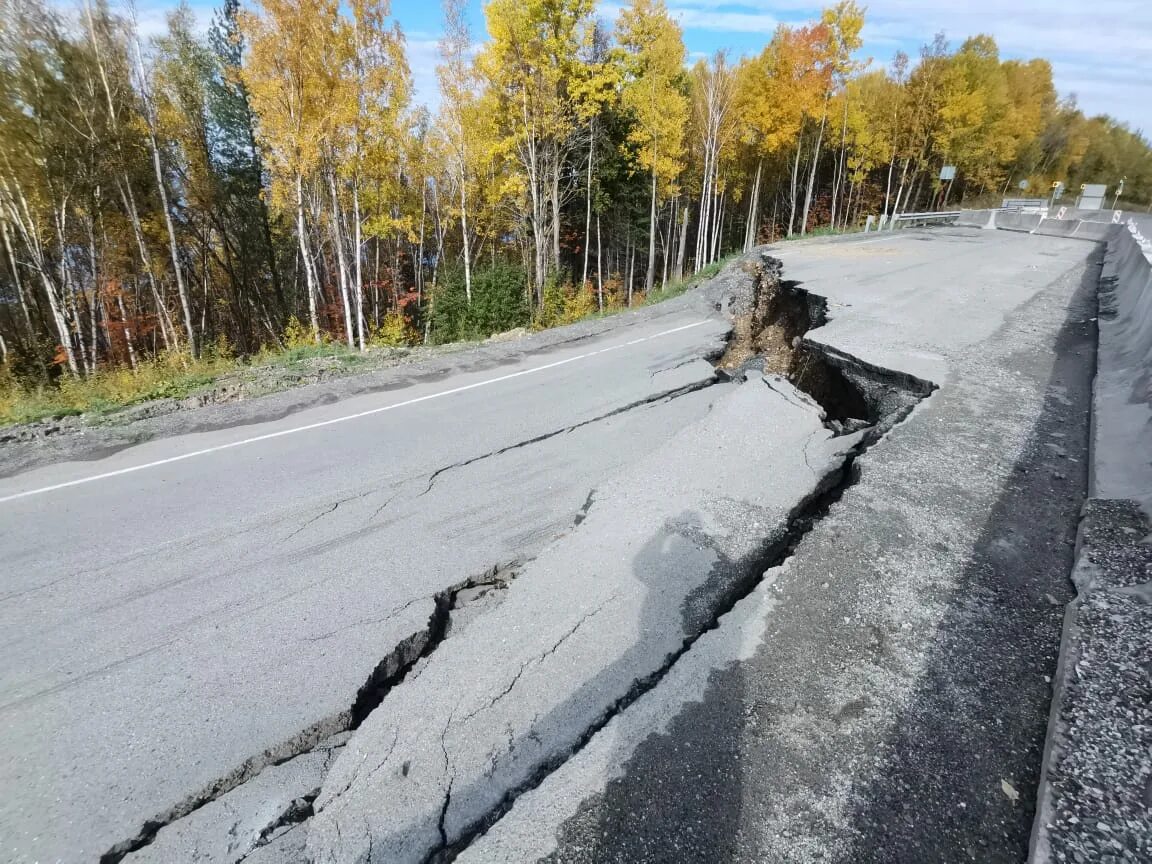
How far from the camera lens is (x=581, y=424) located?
6.05 metres

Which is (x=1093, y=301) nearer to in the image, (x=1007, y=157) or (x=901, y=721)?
(x=901, y=721)

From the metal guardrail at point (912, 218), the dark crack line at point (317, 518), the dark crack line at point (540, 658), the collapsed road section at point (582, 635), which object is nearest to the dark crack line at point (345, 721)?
the collapsed road section at point (582, 635)

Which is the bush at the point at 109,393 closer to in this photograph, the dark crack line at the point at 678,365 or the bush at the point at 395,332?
the dark crack line at the point at 678,365

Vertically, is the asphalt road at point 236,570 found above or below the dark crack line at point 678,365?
below


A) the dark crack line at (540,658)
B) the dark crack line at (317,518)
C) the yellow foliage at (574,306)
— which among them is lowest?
the yellow foliage at (574,306)

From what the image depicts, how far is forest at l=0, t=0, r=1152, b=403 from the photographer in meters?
14.1

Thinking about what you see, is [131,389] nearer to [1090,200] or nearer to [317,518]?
[317,518]

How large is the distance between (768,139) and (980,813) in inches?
1180

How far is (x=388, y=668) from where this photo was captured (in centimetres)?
292

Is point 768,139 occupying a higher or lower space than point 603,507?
higher

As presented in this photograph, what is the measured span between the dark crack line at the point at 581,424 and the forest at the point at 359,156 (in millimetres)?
7152

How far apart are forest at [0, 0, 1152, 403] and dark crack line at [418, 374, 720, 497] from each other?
23.5ft

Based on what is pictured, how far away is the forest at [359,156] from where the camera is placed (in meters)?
14.1

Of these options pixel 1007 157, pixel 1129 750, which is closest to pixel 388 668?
pixel 1129 750
